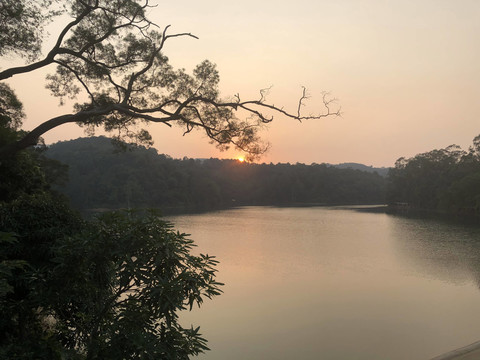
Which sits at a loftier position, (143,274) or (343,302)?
(143,274)

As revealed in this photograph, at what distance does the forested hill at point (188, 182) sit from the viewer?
62469 mm

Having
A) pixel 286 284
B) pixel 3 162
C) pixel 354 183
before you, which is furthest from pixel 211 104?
pixel 354 183

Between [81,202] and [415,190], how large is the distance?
166ft

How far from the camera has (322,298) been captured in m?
11.9

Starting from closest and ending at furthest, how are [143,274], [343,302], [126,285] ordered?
[143,274] → [126,285] → [343,302]

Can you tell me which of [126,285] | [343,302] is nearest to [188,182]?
[343,302]

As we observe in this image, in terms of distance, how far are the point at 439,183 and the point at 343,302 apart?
49867 millimetres

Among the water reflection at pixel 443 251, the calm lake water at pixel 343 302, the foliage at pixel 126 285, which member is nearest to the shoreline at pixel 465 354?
the foliage at pixel 126 285

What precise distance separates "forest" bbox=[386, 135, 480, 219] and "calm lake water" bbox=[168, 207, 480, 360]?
25284 millimetres

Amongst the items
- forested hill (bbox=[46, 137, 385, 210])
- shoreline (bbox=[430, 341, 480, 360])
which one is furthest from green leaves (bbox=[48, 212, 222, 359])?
forested hill (bbox=[46, 137, 385, 210])

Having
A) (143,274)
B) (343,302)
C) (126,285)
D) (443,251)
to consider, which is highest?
(143,274)

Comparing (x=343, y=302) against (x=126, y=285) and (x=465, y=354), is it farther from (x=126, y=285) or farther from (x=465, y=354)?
(x=126, y=285)

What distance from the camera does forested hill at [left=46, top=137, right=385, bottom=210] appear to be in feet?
205

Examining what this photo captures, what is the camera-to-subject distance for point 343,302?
11.6m
